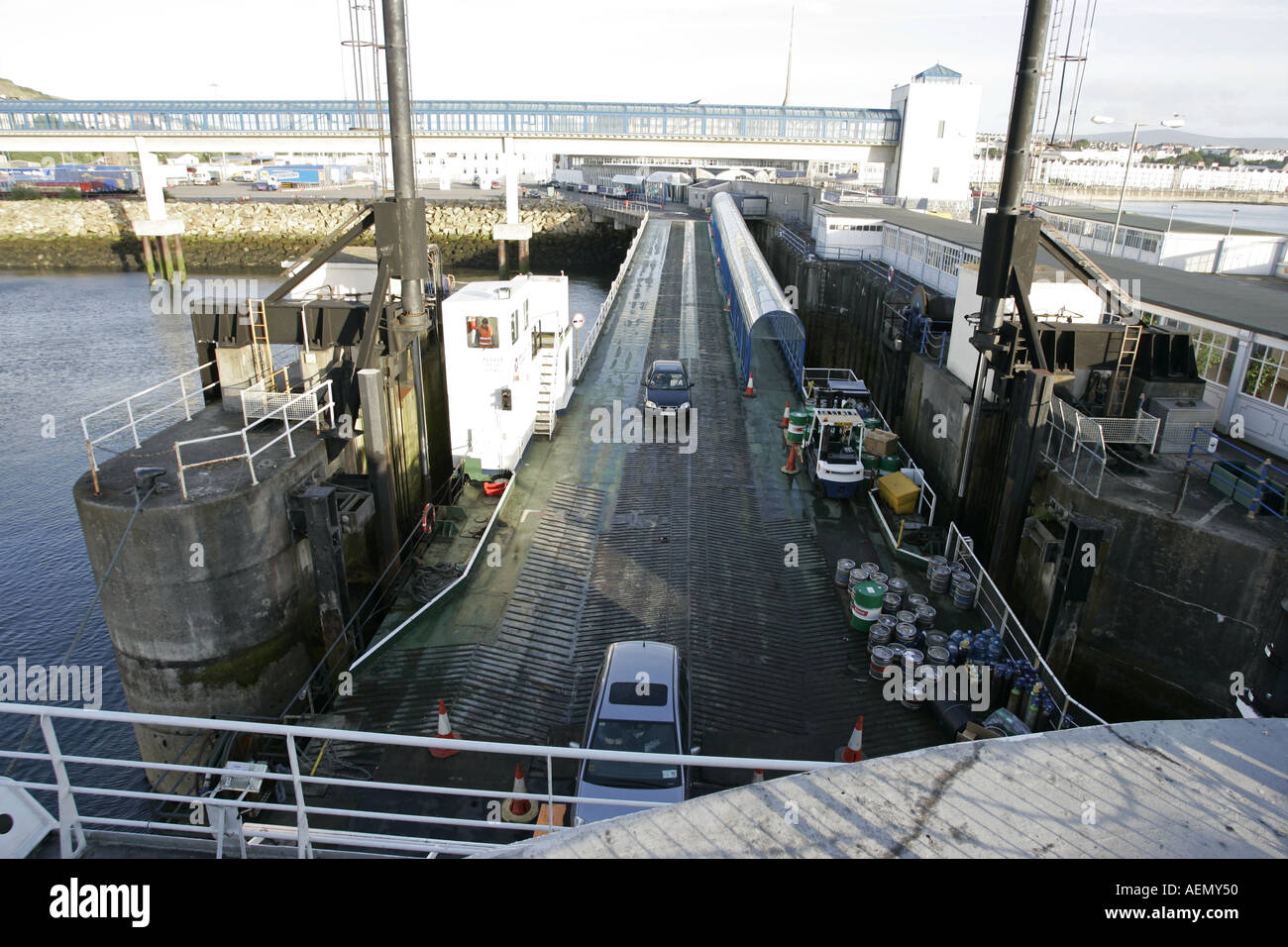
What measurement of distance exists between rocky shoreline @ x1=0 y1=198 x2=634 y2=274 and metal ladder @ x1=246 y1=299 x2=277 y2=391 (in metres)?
58.4

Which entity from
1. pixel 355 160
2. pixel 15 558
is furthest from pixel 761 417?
pixel 355 160

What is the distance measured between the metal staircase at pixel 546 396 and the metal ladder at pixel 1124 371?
13.0 metres

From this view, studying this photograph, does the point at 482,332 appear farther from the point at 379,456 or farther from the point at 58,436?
the point at 58,436

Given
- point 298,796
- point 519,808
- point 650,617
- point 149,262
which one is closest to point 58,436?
point 650,617

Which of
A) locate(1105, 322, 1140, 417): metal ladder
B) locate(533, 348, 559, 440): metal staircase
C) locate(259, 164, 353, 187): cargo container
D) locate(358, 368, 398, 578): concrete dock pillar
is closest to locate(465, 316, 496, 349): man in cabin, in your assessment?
locate(358, 368, 398, 578): concrete dock pillar

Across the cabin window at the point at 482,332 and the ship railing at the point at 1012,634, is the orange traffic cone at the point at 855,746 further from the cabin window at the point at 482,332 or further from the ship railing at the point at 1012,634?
the cabin window at the point at 482,332

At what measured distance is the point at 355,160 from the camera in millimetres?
148500

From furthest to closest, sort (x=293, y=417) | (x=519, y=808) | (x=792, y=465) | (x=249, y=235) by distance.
→ (x=249, y=235)
(x=792, y=465)
(x=293, y=417)
(x=519, y=808)

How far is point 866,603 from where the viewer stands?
12578 mm

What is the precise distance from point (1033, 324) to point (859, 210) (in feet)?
120

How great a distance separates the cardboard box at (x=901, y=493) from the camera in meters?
16.2

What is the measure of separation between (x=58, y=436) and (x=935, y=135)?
60.5 m

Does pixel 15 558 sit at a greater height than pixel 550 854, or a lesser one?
lesser
